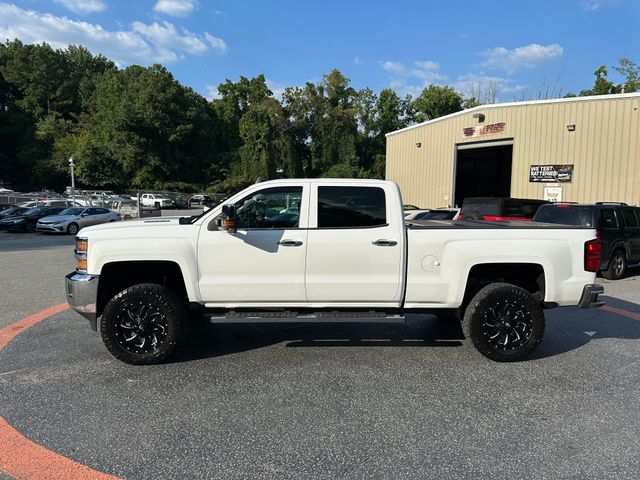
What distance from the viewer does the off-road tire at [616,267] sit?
10305 millimetres

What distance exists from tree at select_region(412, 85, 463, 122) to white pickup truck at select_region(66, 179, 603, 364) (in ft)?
190

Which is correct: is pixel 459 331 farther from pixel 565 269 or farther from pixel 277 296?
pixel 277 296

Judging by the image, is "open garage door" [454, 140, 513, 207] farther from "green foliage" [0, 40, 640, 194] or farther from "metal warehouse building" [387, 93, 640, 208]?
"green foliage" [0, 40, 640, 194]

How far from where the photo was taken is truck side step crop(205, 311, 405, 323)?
4.69 metres

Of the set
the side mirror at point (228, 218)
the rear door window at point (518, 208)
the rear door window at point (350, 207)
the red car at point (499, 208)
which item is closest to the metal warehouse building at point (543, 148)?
the rear door window at point (518, 208)

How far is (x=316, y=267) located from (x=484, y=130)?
18.9 metres

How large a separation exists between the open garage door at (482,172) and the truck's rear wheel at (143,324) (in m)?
21.9

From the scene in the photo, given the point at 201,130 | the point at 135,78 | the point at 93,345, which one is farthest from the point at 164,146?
the point at 93,345

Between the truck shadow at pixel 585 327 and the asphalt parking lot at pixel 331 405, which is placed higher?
the truck shadow at pixel 585 327

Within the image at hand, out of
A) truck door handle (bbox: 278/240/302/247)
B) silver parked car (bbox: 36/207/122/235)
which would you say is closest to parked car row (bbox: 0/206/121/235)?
silver parked car (bbox: 36/207/122/235)

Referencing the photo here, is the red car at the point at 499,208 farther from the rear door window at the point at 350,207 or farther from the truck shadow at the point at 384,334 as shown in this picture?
the rear door window at the point at 350,207

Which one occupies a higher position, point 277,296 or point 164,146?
point 164,146

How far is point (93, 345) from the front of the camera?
5309mm

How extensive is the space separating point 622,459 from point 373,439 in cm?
165
